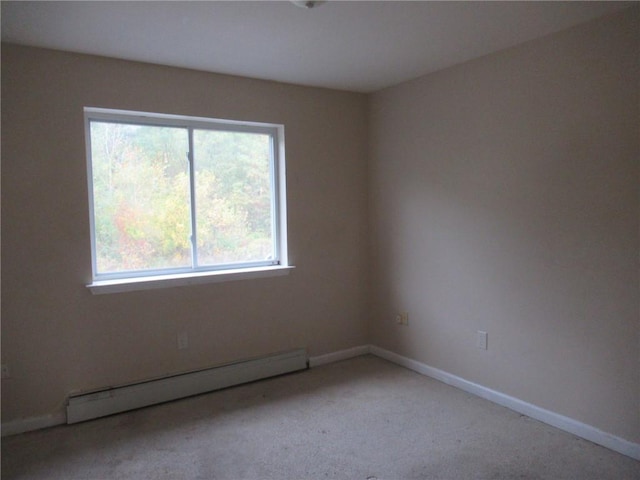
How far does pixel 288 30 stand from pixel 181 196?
1447 millimetres

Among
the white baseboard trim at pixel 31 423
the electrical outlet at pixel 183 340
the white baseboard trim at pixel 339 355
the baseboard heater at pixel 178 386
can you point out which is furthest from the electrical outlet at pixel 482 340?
the white baseboard trim at pixel 31 423

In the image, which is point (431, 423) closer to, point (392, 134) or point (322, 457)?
point (322, 457)

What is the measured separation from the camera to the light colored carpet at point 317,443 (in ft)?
7.34

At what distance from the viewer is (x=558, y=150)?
257 cm

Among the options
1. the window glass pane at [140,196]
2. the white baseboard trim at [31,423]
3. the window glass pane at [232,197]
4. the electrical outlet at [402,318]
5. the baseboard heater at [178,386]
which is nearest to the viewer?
the white baseboard trim at [31,423]

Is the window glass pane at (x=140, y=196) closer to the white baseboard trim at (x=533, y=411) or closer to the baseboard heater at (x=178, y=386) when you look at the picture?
the baseboard heater at (x=178, y=386)

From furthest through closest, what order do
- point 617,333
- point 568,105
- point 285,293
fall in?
point 285,293, point 568,105, point 617,333

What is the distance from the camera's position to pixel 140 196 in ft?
10.2

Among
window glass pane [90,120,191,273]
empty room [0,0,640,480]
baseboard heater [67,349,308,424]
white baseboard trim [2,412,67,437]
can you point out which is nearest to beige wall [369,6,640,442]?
empty room [0,0,640,480]

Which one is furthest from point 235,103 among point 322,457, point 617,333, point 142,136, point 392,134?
point 617,333

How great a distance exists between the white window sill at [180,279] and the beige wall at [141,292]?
58 mm

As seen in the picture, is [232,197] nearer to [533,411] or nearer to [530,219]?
[530,219]

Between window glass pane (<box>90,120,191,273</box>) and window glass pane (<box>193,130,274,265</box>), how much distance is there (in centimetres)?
12

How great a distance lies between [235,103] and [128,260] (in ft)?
4.55
